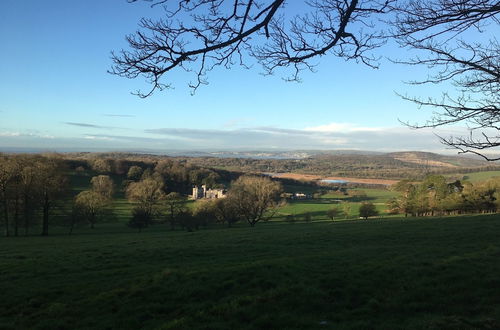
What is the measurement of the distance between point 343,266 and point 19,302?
25.4 feet

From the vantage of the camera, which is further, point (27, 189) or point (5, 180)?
point (27, 189)

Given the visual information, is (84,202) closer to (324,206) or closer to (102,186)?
(102,186)

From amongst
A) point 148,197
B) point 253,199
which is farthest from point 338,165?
point 148,197

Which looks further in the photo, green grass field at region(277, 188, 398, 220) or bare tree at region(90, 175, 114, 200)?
green grass field at region(277, 188, 398, 220)

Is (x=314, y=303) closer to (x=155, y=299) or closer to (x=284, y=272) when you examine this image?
(x=284, y=272)

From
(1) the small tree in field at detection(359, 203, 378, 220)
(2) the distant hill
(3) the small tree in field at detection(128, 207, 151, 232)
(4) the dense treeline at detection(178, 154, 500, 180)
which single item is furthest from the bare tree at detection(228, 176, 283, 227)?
(4) the dense treeline at detection(178, 154, 500, 180)

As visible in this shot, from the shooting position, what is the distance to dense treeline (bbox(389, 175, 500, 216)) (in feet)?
125

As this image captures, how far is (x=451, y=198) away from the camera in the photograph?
→ 39.1 m

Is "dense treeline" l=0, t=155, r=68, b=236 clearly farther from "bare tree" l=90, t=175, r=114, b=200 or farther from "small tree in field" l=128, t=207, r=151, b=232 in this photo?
"bare tree" l=90, t=175, r=114, b=200

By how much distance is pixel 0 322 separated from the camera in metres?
5.71

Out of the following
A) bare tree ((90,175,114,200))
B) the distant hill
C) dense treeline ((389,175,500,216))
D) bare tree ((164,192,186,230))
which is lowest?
bare tree ((164,192,186,230))

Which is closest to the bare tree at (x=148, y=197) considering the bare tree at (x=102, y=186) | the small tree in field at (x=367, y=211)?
the bare tree at (x=102, y=186)

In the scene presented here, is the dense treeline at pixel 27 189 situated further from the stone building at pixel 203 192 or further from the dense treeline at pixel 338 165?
the dense treeline at pixel 338 165

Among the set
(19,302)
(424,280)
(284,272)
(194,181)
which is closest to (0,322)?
(19,302)
